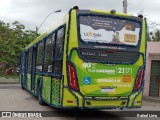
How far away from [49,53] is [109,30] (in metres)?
2.75

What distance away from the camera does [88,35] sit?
1064 cm

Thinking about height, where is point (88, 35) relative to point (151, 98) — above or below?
above

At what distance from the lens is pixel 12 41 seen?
49906mm

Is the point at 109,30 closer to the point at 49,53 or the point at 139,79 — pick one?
the point at 139,79

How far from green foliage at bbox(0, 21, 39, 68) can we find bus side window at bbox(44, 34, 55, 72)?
34953 millimetres

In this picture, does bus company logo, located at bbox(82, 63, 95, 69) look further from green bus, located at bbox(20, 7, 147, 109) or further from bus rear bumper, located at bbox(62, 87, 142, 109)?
bus rear bumper, located at bbox(62, 87, 142, 109)

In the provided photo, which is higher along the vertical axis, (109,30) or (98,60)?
(109,30)

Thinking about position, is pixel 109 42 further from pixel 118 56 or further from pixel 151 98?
pixel 151 98

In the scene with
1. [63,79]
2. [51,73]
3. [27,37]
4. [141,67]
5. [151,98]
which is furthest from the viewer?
[27,37]

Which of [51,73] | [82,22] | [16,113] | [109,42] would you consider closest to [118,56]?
[109,42]

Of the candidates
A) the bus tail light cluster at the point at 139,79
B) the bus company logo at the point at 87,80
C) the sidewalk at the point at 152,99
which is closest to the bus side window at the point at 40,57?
the bus company logo at the point at 87,80

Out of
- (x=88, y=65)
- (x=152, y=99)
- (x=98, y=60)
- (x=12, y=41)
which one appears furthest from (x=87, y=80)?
(x=12, y=41)

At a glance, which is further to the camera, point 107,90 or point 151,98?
point 151,98

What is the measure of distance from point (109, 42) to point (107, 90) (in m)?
1.44
